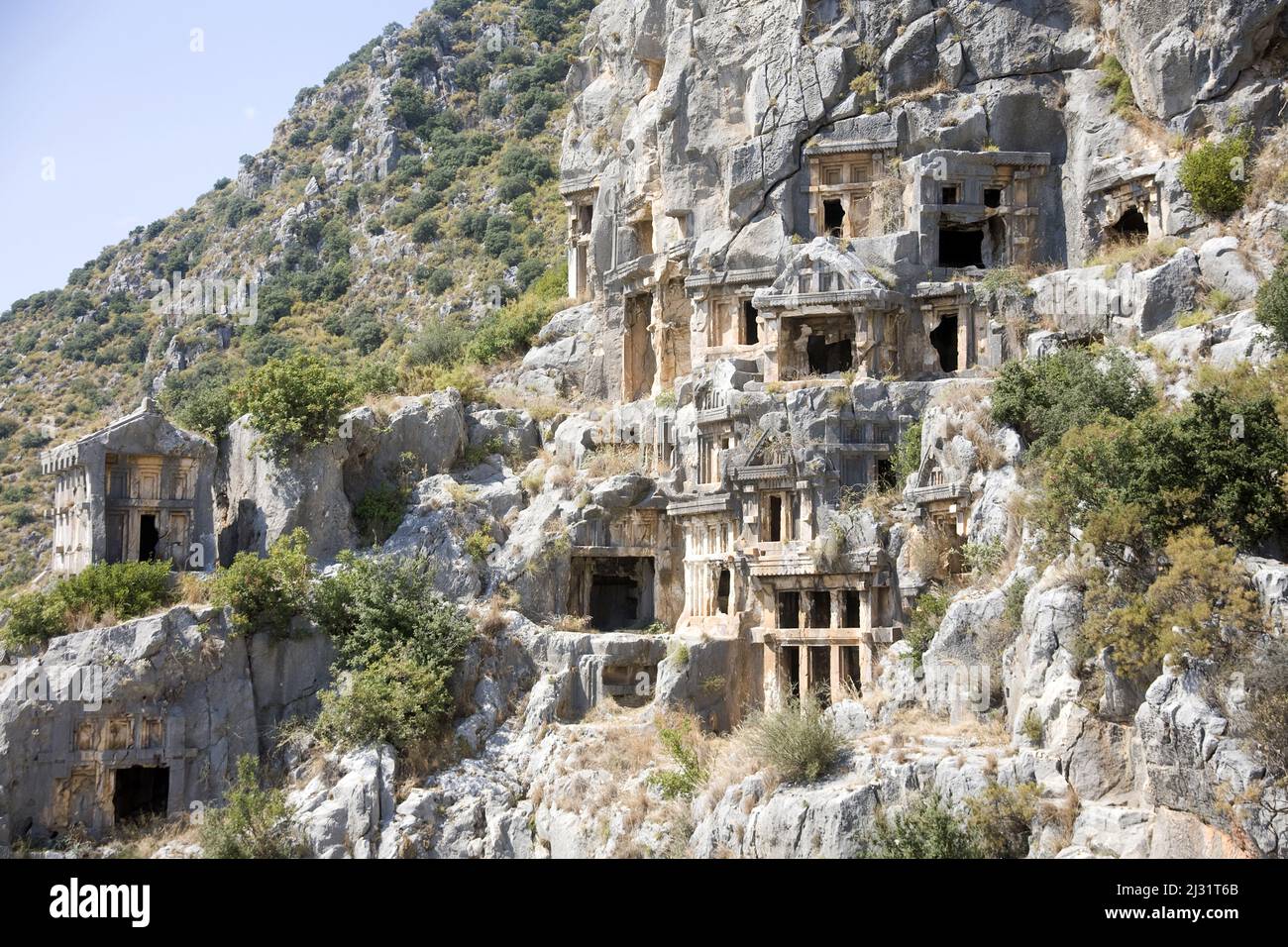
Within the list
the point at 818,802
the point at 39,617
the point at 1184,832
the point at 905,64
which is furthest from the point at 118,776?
the point at 905,64

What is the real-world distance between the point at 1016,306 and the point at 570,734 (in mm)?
18286

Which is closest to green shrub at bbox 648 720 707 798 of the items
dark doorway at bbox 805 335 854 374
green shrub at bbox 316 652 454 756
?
green shrub at bbox 316 652 454 756

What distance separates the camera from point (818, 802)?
3080cm

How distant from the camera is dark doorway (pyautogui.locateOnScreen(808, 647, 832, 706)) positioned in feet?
134

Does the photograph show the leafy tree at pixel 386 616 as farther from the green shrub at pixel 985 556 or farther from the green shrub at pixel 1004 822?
the green shrub at pixel 1004 822

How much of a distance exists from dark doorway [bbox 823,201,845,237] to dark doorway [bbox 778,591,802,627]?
14.8 meters

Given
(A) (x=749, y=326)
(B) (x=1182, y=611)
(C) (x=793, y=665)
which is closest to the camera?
(B) (x=1182, y=611)

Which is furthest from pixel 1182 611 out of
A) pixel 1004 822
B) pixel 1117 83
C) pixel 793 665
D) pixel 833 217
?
pixel 833 217

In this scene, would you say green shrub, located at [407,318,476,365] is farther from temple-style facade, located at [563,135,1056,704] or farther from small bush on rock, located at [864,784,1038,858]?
small bush on rock, located at [864,784,1038,858]

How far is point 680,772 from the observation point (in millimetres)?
36906

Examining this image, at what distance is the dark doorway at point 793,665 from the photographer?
4178 centimetres

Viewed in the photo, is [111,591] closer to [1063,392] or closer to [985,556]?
[985,556]

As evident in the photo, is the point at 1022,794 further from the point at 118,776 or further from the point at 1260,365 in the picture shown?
the point at 118,776

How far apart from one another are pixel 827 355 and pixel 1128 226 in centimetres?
1027
